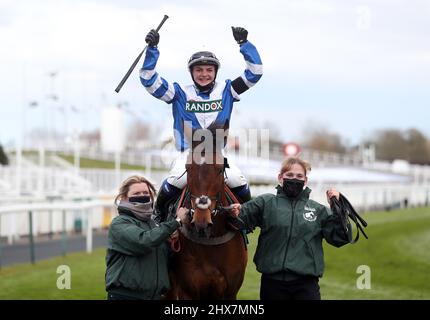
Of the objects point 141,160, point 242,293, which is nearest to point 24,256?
point 242,293

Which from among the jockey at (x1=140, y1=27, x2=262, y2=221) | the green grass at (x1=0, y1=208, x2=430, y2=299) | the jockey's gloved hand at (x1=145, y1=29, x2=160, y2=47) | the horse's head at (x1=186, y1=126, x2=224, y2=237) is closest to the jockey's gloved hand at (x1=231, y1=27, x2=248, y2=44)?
the jockey at (x1=140, y1=27, x2=262, y2=221)

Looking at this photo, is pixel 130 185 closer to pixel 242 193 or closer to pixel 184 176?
pixel 184 176

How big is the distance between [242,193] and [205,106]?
31.3 inches

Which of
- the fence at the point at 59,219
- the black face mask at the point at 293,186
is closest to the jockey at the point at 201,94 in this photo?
the black face mask at the point at 293,186

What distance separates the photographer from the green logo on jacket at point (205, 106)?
6.60m

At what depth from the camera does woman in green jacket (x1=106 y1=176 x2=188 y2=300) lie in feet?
19.1

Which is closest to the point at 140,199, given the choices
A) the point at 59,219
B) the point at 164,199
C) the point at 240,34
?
the point at 164,199

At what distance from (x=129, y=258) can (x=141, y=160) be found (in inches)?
2154

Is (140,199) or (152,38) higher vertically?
(152,38)

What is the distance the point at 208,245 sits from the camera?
622cm

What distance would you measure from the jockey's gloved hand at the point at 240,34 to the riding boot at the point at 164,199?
133 cm

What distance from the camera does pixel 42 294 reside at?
10320mm

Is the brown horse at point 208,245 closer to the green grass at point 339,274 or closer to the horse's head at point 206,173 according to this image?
the horse's head at point 206,173

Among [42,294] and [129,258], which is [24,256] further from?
[129,258]
